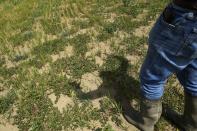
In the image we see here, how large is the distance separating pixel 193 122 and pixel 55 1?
176 inches

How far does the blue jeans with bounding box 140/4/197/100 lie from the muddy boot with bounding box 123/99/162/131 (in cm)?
12

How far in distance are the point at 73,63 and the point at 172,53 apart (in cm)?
264

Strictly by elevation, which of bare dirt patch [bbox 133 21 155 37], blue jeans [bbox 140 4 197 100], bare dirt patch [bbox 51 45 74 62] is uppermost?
blue jeans [bbox 140 4 197 100]

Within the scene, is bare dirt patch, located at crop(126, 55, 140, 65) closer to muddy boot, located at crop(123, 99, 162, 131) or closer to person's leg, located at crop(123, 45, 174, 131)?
muddy boot, located at crop(123, 99, 162, 131)

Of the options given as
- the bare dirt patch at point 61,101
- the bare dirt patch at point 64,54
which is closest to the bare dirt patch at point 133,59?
the bare dirt patch at point 64,54

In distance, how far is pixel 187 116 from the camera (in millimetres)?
4176

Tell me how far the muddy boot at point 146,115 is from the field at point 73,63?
0.11 m

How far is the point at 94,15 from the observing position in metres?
7.06

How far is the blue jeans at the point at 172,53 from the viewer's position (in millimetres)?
3104

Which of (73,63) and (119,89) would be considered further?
(73,63)

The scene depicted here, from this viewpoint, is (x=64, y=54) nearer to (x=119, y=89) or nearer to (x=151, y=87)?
(x=119, y=89)

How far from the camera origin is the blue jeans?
3104 millimetres

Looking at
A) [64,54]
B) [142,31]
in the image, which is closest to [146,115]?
[64,54]

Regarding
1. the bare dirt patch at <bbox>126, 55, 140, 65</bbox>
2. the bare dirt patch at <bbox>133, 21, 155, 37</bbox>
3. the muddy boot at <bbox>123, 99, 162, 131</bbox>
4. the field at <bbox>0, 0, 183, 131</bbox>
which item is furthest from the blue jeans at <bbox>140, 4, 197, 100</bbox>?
the bare dirt patch at <bbox>133, 21, 155, 37</bbox>
